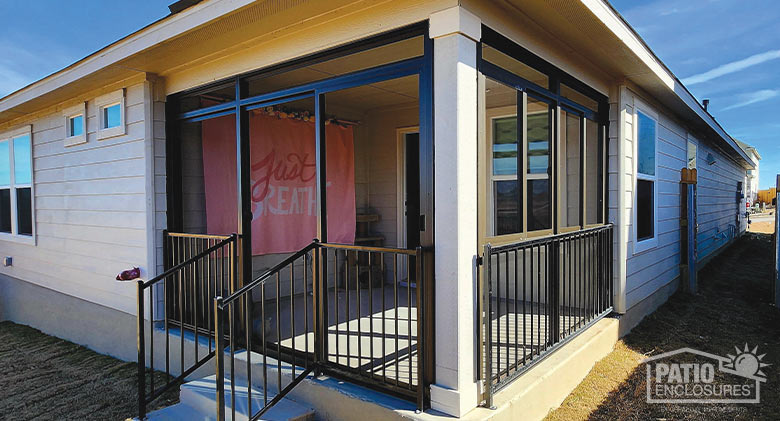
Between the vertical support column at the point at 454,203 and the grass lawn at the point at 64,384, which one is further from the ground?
the vertical support column at the point at 454,203

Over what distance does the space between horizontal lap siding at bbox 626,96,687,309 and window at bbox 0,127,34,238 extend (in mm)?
7260

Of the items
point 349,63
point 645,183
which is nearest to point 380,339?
point 349,63

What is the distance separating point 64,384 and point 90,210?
1756 mm

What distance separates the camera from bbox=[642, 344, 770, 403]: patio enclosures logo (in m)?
3.01

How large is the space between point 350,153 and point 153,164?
2.14 meters

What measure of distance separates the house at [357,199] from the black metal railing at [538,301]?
2 centimetres

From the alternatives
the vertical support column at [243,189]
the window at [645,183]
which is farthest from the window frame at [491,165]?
the vertical support column at [243,189]

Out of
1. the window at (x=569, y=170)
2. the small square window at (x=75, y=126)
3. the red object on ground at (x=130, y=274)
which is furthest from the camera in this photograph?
the small square window at (x=75, y=126)

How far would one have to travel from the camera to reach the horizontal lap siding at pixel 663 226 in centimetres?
436

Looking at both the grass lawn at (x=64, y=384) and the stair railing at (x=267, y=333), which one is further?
the grass lawn at (x=64, y=384)

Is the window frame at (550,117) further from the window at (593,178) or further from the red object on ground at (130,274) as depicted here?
the red object on ground at (130,274)

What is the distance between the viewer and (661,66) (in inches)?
161

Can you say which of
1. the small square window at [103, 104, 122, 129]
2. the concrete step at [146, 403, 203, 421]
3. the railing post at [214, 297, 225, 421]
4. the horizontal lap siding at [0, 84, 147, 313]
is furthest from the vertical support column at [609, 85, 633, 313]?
the small square window at [103, 104, 122, 129]

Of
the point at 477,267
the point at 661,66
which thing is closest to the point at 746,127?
the point at 661,66
